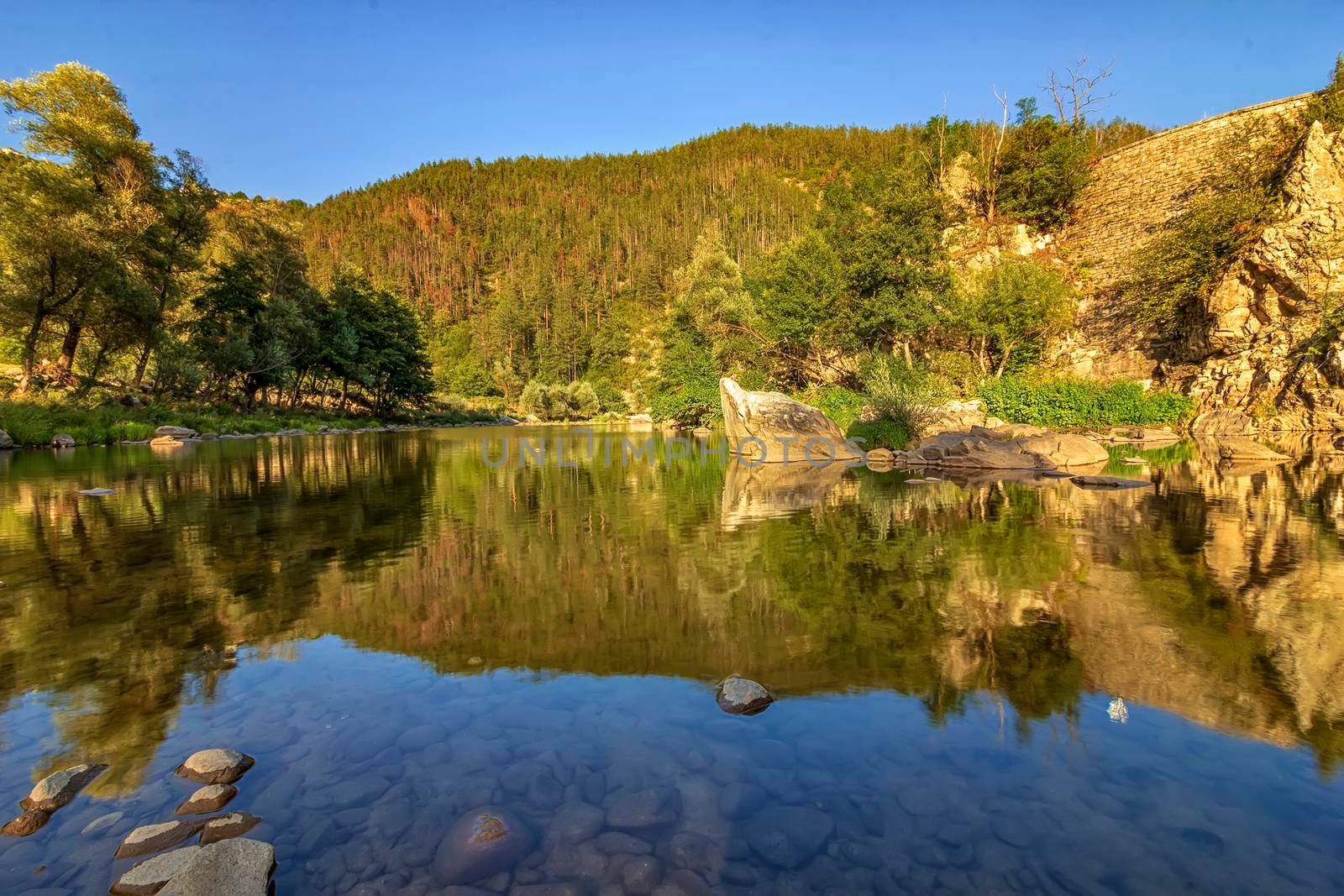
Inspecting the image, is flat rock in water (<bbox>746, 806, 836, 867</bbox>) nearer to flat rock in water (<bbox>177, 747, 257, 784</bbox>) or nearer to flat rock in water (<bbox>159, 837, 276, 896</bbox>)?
flat rock in water (<bbox>159, 837, 276, 896</bbox>)

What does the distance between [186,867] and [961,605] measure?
6.18 metres

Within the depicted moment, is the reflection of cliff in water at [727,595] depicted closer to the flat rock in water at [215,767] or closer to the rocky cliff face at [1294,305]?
the flat rock in water at [215,767]

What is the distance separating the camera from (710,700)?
14.3 feet

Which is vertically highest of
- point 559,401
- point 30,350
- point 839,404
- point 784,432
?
point 30,350

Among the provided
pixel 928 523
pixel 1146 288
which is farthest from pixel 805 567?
pixel 1146 288

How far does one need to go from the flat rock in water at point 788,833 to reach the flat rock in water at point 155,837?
2.73 m

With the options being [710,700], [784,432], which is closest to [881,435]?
[784,432]

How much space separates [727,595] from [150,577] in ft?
22.8

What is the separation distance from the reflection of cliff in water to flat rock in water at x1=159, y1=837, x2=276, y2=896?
1.28m

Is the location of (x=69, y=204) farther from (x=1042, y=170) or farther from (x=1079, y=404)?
(x=1042, y=170)

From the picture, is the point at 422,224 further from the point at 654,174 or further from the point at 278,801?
the point at 278,801

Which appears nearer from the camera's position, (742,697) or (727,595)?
(742,697)

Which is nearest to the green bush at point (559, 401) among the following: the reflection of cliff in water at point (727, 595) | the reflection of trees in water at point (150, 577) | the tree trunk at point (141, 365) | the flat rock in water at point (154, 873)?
the tree trunk at point (141, 365)

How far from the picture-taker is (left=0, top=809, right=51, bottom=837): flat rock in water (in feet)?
9.55
